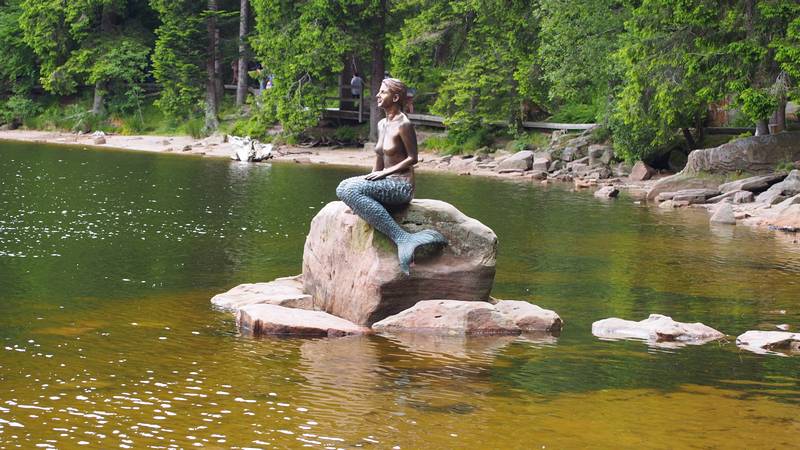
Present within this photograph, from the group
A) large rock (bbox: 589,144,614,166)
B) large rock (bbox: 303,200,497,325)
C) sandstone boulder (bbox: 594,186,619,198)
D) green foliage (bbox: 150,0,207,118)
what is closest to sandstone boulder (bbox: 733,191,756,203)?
sandstone boulder (bbox: 594,186,619,198)

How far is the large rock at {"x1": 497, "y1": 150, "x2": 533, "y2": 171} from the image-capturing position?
45188mm

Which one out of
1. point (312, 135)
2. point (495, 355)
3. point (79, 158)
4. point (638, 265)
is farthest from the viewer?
point (312, 135)

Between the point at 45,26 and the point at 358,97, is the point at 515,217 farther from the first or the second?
the point at 45,26

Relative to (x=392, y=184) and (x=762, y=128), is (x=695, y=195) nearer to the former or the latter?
(x=762, y=128)

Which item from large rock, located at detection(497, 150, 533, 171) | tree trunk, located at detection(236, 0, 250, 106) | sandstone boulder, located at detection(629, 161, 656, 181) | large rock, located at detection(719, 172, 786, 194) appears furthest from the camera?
tree trunk, located at detection(236, 0, 250, 106)

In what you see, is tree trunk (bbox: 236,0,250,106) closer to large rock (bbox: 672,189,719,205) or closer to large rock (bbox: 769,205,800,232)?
large rock (bbox: 672,189,719,205)

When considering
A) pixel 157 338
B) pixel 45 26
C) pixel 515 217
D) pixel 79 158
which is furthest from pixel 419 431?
pixel 45 26

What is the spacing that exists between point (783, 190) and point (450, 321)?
20.2 metres

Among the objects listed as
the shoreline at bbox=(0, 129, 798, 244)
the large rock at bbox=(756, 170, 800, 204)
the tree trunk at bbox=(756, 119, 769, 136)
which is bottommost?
the shoreline at bbox=(0, 129, 798, 244)

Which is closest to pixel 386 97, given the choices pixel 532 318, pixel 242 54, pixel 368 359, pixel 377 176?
pixel 377 176

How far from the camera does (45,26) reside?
61.6 meters

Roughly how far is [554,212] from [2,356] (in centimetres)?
2034

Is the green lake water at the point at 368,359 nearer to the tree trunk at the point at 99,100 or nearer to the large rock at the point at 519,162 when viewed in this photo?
the large rock at the point at 519,162

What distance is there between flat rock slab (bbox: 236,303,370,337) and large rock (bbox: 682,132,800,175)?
77.0 ft
